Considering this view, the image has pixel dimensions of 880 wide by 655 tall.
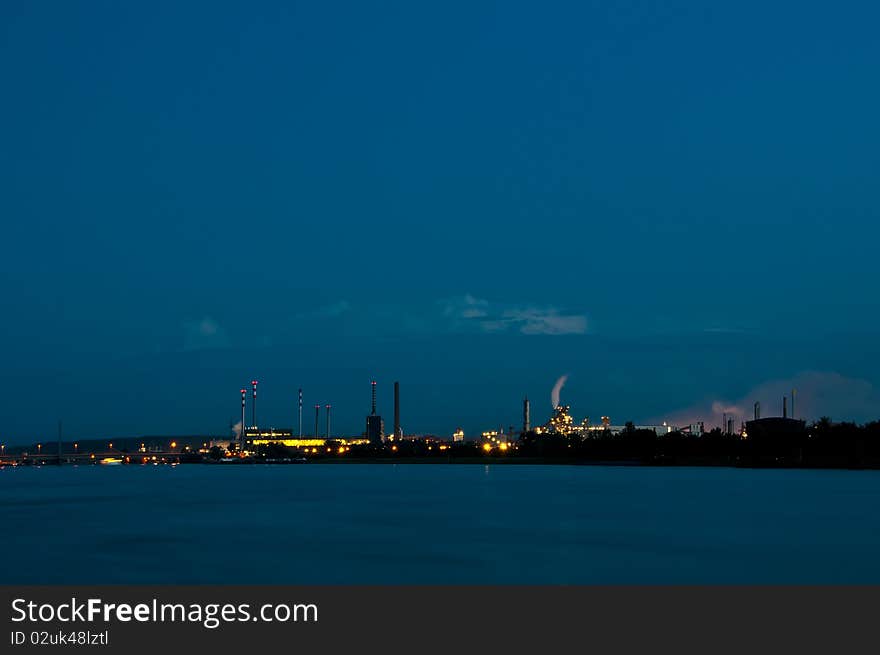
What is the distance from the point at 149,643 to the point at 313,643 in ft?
12.2

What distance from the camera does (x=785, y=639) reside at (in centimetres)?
2522

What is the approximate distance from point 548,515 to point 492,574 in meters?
32.3

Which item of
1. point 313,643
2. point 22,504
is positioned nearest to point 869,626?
point 313,643

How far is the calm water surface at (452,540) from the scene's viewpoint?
4156 centimetres

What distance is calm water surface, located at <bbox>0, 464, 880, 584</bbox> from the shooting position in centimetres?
4156

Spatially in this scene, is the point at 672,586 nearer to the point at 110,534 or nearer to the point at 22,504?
the point at 110,534

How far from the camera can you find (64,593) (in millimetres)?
32625

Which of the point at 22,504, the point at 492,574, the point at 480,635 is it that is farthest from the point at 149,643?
the point at 22,504

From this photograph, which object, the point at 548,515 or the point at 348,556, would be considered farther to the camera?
the point at 548,515

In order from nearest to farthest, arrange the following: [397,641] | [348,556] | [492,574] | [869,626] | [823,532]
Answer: [397,641] → [869,626] → [492,574] → [348,556] → [823,532]

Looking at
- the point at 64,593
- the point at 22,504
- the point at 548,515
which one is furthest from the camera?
the point at 22,504

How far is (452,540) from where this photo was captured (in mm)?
55438

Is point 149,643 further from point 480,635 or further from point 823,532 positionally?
point 823,532

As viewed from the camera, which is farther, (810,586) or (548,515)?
(548,515)
